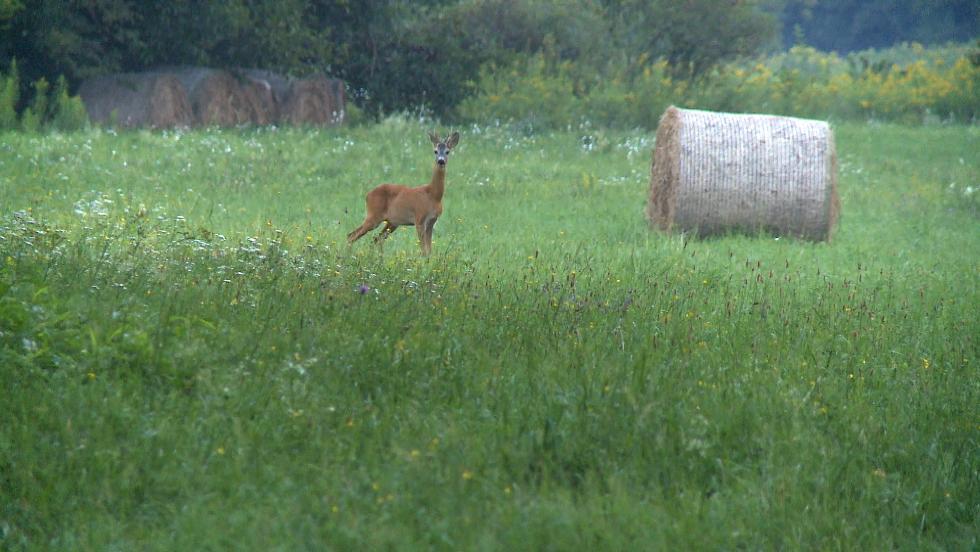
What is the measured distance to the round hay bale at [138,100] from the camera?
2206 centimetres

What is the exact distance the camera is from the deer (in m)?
10.6

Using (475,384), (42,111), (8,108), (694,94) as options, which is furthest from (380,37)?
→ (475,384)

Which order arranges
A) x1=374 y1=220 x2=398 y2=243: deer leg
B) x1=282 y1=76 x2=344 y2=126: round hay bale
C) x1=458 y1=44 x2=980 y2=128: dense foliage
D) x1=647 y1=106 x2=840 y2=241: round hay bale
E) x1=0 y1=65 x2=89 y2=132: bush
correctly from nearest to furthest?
x1=374 y1=220 x2=398 y2=243: deer leg, x1=647 y1=106 x2=840 y2=241: round hay bale, x1=0 y1=65 x2=89 y2=132: bush, x1=282 y1=76 x2=344 y2=126: round hay bale, x1=458 y1=44 x2=980 y2=128: dense foliage

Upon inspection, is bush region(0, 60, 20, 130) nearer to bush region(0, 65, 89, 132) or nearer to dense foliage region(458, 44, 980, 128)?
bush region(0, 65, 89, 132)

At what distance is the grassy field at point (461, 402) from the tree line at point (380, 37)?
13.9m

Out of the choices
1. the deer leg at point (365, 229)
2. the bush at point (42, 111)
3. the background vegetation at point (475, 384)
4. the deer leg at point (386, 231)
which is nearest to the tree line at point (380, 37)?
the bush at point (42, 111)

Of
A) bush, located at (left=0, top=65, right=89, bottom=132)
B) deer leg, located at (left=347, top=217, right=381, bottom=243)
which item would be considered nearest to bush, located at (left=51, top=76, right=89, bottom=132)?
bush, located at (left=0, top=65, right=89, bottom=132)

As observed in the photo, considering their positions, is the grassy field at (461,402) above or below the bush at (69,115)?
above

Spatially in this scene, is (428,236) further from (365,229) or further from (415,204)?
(365,229)

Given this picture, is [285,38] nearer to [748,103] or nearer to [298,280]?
[748,103]

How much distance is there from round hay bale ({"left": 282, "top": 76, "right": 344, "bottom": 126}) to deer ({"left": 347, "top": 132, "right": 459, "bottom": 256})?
43.9 ft

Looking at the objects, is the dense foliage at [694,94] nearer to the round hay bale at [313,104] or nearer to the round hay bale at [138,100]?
the round hay bale at [313,104]

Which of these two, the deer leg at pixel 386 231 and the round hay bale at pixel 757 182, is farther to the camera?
the round hay bale at pixel 757 182

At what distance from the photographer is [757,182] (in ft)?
42.7
